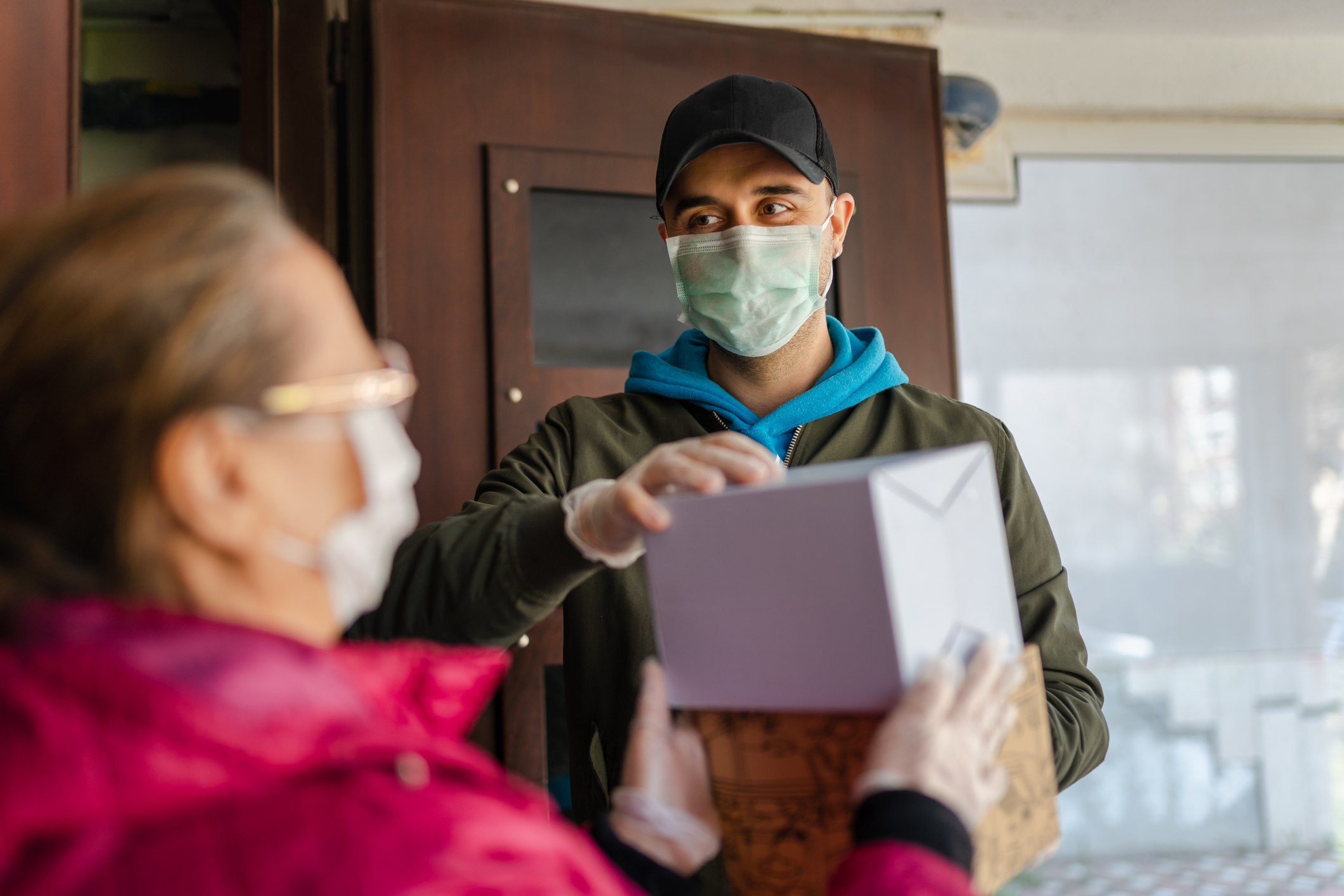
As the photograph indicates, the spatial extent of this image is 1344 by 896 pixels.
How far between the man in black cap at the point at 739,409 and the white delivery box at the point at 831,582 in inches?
10.9

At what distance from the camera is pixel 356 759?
1.73 feet

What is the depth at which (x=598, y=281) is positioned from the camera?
6.12 feet

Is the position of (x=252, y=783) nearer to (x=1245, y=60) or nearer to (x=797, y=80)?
(x=797, y=80)

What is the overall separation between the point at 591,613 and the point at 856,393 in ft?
1.41

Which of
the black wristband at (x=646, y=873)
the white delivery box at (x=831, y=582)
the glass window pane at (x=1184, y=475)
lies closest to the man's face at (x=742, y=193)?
the white delivery box at (x=831, y=582)

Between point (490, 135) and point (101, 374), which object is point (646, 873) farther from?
point (490, 135)

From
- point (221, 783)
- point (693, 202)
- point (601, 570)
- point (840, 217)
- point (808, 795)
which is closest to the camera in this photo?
point (221, 783)

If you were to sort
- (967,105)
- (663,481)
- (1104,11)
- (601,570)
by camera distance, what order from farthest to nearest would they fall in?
1. (1104,11)
2. (967,105)
3. (601,570)
4. (663,481)

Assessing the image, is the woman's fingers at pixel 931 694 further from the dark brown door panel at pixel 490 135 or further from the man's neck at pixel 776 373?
the dark brown door panel at pixel 490 135

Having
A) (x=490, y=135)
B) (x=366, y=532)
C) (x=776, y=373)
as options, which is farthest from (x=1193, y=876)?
(x=366, y=532)

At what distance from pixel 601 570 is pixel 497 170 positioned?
0.87 metres

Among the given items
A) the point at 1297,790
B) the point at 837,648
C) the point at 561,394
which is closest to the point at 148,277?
the point at 837,648

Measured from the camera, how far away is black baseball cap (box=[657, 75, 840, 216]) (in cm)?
130

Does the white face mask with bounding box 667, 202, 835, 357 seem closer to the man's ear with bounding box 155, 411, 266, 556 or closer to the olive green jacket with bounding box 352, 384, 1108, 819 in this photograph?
the olive green jacket with bounding box 352, 384, 1108, 819
